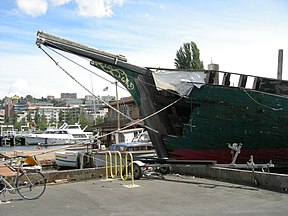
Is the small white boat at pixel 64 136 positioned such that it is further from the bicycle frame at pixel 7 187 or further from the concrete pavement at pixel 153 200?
the bicycle frame at pixel 7 187

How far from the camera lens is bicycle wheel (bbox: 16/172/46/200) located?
838 centimetres

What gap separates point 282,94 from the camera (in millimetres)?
13570

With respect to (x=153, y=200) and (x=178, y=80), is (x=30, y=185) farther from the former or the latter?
(x=178, y=80)

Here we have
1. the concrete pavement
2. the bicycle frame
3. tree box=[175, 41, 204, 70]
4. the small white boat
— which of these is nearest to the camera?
the concrete pavement

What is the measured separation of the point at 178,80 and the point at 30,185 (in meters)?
7.21

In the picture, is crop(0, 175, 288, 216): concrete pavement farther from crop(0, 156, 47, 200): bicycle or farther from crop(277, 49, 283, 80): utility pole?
crop(277, 49, 283, 80): utility pole

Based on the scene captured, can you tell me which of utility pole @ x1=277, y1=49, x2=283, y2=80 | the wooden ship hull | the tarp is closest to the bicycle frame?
the wooden ship hull

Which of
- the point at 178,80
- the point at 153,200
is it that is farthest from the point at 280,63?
the point at 153,200

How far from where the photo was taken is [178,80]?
536 inches

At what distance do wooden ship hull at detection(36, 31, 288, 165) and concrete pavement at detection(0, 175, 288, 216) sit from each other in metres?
3.44

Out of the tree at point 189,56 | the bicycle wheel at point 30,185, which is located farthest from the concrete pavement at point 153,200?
the tree at point 189,56

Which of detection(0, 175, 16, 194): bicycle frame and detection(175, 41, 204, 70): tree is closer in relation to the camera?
detection(0, 175, 16, 194): bicycle frame

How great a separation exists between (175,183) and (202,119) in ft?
12.4

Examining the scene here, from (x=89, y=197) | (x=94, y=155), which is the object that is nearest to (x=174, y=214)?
(x=89, y=197)
